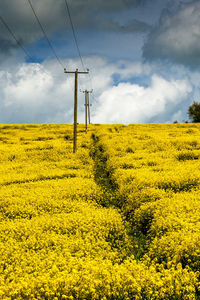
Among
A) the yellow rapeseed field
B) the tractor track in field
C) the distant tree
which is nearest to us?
the yellow rapeseed field

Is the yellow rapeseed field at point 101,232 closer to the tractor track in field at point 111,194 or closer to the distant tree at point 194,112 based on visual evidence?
the tractor track in field at point 111,194

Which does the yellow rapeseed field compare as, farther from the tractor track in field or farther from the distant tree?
the distant tree

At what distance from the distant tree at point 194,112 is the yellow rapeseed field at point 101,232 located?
70133mm

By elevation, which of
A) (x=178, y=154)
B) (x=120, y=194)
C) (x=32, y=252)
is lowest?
(x=32, y=252)

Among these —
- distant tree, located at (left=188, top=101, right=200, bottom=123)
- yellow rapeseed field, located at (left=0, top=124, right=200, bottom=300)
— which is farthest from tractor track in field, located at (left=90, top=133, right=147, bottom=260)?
distant tree, located at (left=188, top=101, right=200, bottom=123)

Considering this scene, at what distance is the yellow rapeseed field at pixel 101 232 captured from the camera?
7.12 metres

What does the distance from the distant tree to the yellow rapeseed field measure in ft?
Answer: 230

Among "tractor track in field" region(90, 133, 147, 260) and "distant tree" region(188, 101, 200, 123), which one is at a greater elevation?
"distant tree" region(188, 101, 200, 123)

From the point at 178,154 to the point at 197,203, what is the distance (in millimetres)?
14314

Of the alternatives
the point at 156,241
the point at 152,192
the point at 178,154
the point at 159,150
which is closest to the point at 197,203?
the point at 152,192

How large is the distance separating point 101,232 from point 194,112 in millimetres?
86399

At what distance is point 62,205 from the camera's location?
14.5 meters

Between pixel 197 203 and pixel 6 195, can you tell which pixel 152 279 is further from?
pixel 6 195

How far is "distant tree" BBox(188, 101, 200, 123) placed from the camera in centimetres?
8850
